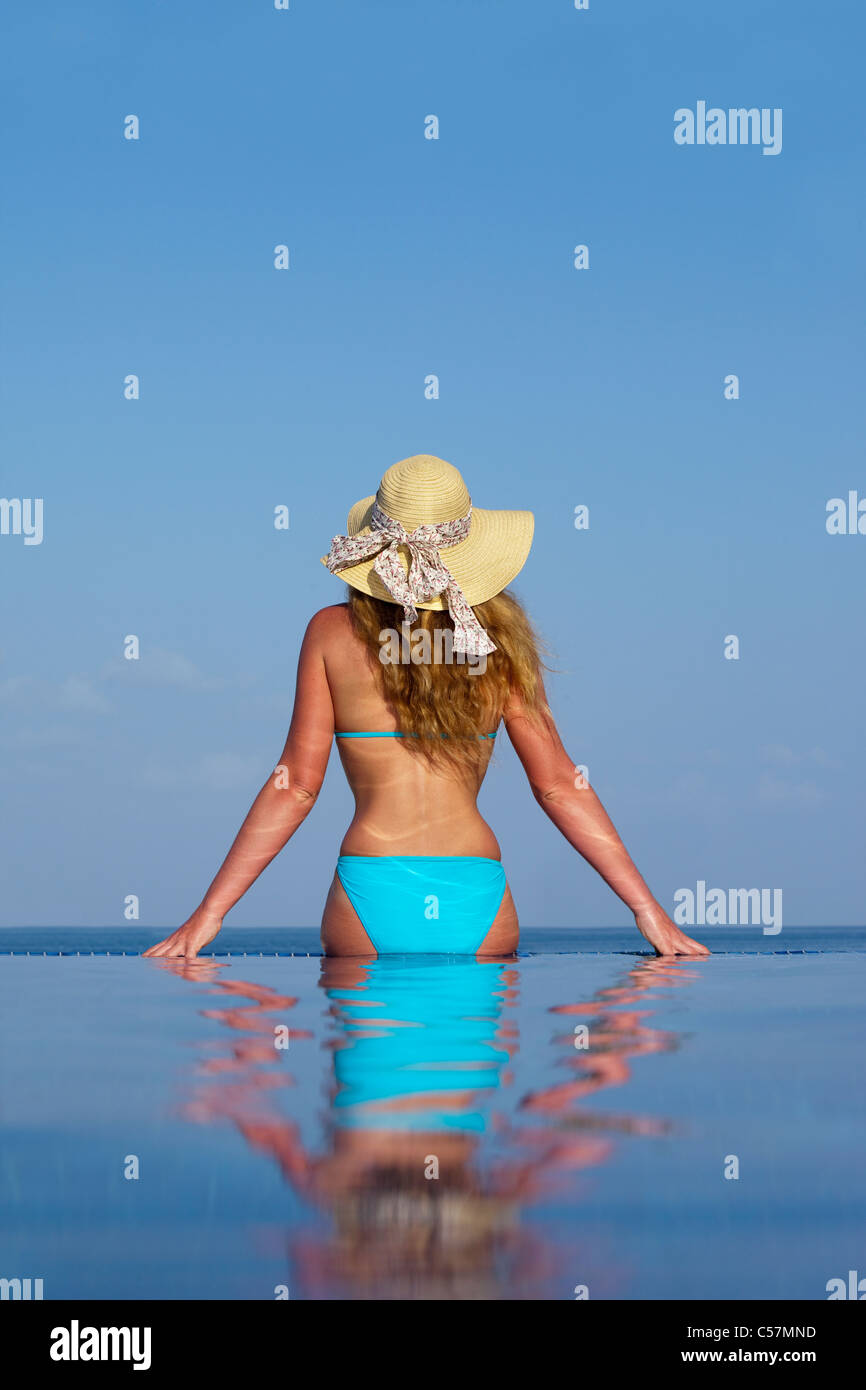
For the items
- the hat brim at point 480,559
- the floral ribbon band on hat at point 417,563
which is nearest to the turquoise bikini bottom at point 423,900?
the floral ribbon band on hat at point 417,563

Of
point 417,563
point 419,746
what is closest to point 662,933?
point 419,746

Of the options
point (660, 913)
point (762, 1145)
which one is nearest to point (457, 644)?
point (660, 913)

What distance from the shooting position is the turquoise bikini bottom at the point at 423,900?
15.1 feet

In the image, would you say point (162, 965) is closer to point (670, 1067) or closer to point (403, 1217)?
point (670, 1067)

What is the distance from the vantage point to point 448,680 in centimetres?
460

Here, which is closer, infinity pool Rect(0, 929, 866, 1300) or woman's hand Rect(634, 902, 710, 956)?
infinity pool Rect(0, 929, 866, 1300)

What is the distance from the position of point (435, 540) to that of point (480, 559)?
0.23 m

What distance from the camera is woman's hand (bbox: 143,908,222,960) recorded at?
477 cm

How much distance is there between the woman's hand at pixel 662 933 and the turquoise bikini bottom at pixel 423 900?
621 millimetres
